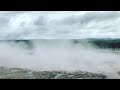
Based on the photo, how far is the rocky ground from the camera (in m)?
2.87

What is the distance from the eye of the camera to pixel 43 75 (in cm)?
295

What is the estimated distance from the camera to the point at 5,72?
2.99 m

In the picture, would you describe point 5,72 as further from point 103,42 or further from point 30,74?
point 103,42

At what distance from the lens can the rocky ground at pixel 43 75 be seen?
9.42 ft

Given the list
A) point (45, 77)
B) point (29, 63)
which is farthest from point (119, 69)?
point (29, 63)
